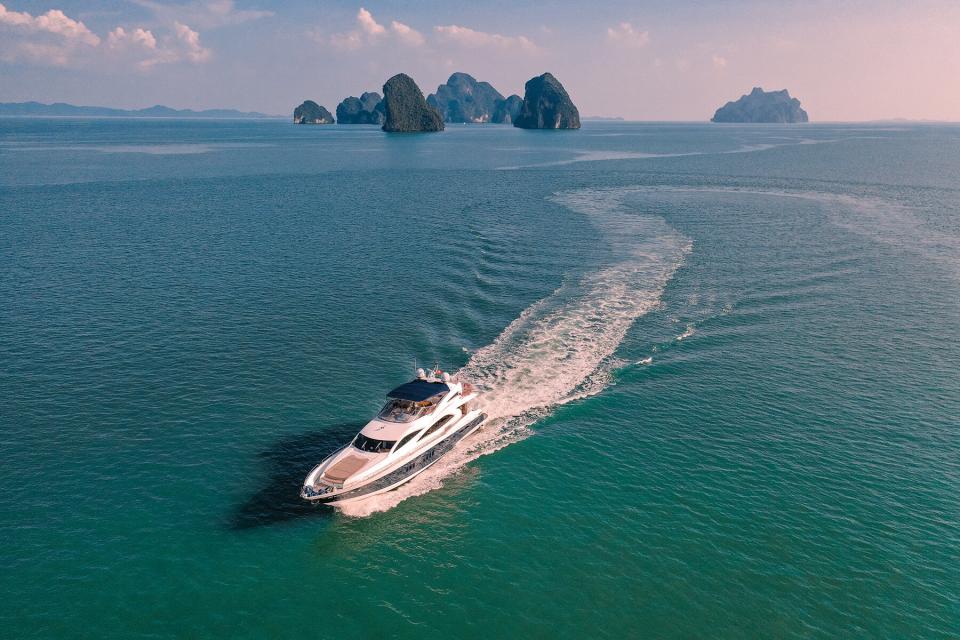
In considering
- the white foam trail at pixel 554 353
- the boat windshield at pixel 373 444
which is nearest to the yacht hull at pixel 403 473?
the white foam trail at pixel 554 353

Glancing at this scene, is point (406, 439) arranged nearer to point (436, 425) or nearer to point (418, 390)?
point (436, 425)

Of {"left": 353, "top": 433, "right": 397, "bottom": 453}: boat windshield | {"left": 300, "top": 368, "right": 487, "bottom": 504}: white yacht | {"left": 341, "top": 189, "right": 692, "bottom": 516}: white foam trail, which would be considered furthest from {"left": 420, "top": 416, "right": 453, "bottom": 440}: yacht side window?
{"left": 353, "top": 433, "right": 397, "bottom": 453}: boat windshield

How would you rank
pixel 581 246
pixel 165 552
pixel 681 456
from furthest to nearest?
pixel 581 246 < pixel 681 456 < pixel 165 552

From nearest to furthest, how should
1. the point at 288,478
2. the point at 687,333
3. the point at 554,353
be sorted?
1. the point at 288,478
2. the point at 554,353
3. the point at 687,333

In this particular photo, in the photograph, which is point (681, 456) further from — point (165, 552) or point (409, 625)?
point (165, 552)

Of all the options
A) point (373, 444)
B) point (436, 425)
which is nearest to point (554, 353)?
point (436, 425)

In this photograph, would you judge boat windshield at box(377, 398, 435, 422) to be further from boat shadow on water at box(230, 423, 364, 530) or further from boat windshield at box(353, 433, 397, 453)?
boat shadow on water at box(230, 423, 364, 530)

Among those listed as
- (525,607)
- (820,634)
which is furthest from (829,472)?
(525,607)
